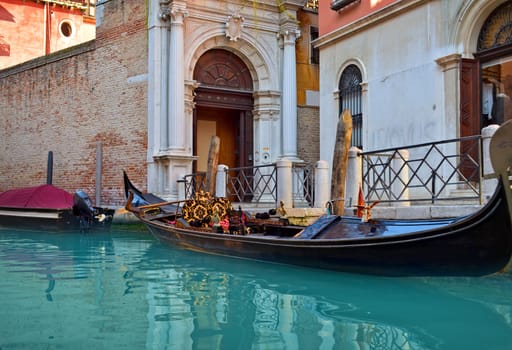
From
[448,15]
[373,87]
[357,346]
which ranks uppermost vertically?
[448,15]

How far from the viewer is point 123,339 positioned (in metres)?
3.15

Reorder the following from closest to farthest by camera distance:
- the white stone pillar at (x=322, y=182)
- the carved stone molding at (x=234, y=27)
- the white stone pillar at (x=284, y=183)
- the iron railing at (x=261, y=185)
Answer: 1. the white stone pillar at (x=322, y=182)
2. the white stone pillar at (x=284, y=183)
3. the iron railing at (x=261, y=185)
4. the carved stone molding at (x=234, y=27)

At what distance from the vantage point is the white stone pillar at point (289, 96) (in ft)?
39.1

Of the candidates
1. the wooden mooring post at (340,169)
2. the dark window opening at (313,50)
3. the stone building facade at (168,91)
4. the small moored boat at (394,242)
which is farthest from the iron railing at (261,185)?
the small moored boat at (394,242)

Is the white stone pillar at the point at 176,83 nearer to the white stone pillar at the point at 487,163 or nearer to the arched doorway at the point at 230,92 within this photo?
the arched doorway at the point at 230,92

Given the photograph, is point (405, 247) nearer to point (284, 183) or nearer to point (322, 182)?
point (322, 182)

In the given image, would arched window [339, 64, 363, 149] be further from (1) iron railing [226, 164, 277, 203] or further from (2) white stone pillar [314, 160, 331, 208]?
(1) iron railing [226, 164, 277, 203]

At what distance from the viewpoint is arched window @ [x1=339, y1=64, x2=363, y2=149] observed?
357 inches

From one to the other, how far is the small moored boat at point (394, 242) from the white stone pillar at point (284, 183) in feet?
4.15

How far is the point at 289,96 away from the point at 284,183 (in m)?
4.10

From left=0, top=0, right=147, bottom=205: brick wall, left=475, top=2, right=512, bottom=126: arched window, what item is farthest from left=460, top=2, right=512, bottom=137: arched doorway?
left=0, top=0, right=147, bottom=205: brick wall

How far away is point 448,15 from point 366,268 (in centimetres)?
408

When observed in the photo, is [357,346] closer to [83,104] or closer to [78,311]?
[78,311]

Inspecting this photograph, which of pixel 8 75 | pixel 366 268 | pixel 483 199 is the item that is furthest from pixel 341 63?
pixel 8 75
